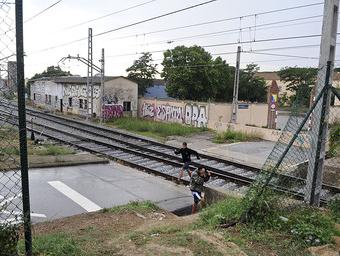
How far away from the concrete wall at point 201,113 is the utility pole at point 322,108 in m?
23.8

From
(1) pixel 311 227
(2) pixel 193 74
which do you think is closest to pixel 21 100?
(1) pixel 311 227

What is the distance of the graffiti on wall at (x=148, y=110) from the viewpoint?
41.0 metres

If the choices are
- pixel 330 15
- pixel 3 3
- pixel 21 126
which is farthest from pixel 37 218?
pixel 330 15

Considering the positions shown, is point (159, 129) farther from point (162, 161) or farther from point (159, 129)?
point (162, 161)

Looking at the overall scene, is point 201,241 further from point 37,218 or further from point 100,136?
point 100,136

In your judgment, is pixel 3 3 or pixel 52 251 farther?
pixel 52 251

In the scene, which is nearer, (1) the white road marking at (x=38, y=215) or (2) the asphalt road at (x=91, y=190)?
(1) the white road marking at (x=38, y=215)

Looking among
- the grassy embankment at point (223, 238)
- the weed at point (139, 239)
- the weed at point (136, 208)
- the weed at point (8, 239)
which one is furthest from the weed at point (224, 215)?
the weed at point (8, 239)

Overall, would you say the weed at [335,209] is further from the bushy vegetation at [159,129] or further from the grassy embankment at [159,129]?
the bushy vegetation at [159,129]

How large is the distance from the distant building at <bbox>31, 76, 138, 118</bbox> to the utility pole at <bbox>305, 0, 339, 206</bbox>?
1324 inches

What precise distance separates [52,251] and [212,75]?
4703 centimetres

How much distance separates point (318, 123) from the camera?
693cm

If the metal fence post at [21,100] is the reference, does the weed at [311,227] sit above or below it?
below

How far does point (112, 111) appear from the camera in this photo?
40.1m
